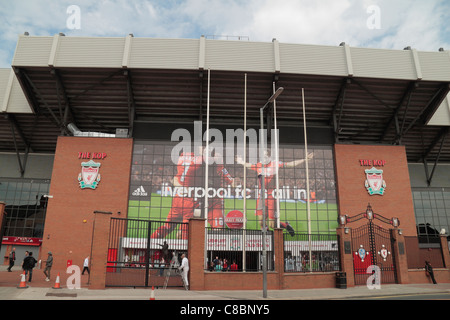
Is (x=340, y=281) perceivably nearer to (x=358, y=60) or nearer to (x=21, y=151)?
(x=358, y=60)

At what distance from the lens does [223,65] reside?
27.9 m

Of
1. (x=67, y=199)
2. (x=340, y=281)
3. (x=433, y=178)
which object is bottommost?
(x=340, y=281)

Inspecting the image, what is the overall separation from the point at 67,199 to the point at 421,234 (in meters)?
34.4

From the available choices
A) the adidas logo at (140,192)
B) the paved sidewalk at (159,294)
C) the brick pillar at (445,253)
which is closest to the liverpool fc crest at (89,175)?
the adidas logo at (140,192)

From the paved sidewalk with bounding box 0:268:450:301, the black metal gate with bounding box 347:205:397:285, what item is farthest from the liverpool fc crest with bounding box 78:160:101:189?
the black metal gate with bounding box 347:205:397:285

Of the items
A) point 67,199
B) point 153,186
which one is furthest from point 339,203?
point 67,199

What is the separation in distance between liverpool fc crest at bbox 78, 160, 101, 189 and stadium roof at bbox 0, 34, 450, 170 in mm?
3793

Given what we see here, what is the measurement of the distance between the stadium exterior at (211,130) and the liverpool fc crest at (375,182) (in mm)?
89

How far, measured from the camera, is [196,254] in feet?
54.9

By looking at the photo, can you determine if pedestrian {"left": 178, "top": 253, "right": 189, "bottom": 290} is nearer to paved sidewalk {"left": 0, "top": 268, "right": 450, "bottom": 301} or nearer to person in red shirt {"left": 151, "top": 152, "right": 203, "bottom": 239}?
paved sidewalk {"left": 0, "top": 268, "right": 450, "bottom": 301}

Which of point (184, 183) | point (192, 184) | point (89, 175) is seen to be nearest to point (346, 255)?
point (192, 184)

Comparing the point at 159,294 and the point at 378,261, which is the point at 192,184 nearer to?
the point at 378,261

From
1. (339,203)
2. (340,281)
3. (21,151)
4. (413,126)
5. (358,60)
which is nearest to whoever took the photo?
(340,281)

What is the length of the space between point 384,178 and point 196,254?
21435 millimetres
